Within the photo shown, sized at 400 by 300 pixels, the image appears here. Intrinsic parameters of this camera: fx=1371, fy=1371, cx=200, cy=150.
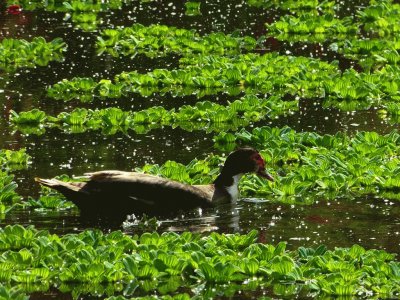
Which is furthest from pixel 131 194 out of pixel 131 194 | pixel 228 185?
pixel 228 185

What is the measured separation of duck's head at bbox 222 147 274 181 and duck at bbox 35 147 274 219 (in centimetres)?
38

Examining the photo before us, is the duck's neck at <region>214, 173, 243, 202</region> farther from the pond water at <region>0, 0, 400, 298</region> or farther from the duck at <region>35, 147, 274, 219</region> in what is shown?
the pond water at <region>0, 0, 400, 298</region>

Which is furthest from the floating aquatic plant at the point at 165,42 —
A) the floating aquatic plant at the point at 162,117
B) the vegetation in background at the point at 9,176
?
the vegetation in background at the point at 9,176

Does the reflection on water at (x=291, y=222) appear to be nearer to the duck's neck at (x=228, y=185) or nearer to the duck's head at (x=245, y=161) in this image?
the duck's neck at (x=228, y=185)

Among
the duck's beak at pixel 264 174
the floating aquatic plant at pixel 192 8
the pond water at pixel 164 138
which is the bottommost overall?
the pond water at pixel 164 138

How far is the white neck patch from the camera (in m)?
14.0

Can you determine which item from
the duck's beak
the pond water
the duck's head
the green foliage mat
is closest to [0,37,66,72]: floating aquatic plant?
the pond water

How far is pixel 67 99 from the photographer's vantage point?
18.0m

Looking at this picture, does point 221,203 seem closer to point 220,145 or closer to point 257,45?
point 220,145

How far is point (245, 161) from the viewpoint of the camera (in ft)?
46.9

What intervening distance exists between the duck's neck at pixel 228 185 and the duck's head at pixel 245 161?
0.36ft

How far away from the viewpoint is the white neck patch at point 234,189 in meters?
14.0

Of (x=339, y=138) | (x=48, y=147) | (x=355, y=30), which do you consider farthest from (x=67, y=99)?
(x=355, y=30)

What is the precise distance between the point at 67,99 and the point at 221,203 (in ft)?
15.4
